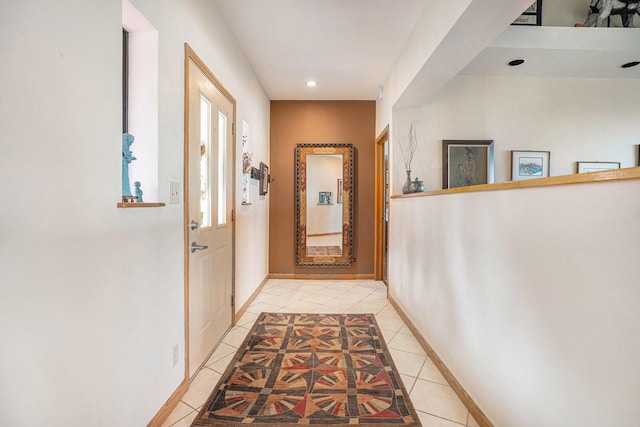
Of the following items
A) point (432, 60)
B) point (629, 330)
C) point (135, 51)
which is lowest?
point (629, 330)

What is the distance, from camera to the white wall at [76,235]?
766 mm

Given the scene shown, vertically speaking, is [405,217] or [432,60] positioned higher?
[432,60]

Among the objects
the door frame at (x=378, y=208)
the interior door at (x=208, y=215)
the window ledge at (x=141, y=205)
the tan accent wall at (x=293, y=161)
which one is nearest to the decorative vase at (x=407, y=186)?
the door frame at (x=378, y=208)

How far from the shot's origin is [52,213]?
2.83ft

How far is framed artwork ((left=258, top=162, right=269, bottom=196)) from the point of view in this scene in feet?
12.5

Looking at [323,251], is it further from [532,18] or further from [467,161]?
[532,18]

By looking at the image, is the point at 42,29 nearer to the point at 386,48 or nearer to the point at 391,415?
the point at 391,415

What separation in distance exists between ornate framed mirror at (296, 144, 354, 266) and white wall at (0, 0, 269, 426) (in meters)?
2.86

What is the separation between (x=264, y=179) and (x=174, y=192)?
236cm

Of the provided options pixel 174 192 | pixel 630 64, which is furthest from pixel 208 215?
pixel 630 64

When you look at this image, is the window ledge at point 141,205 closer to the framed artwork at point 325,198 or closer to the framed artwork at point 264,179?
the framed artwork at point 264,179

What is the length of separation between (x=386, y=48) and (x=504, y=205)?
222cm

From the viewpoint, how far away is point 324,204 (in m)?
4.38

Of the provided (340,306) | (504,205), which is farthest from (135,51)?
(340,306)
